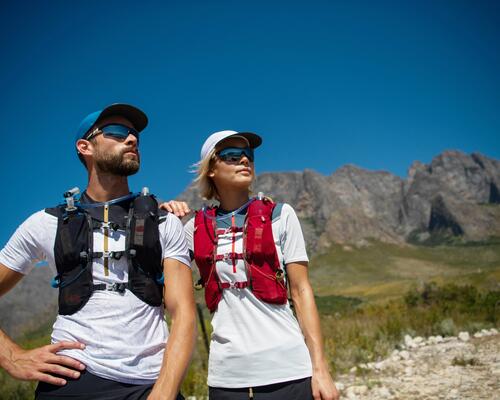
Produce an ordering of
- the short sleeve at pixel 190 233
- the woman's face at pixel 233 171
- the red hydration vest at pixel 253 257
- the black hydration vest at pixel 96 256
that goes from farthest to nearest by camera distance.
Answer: the woman's face at pixel 233 171, the short sleeve at pixel 190 233, the red hydration vest at pixel 253 257, the black hydration vest at pixel 96 256

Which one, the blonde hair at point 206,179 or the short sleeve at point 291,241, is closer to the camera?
the short sleeve at point 291,241

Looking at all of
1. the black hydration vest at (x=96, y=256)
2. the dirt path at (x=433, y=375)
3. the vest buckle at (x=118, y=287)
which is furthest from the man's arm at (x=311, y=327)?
the dirt path at (x=433, y=375)

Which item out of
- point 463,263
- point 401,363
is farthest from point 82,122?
point 463,263

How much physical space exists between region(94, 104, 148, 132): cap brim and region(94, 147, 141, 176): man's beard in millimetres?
225

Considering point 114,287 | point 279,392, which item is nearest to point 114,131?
point 114,287

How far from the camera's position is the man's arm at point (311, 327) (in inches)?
86.7

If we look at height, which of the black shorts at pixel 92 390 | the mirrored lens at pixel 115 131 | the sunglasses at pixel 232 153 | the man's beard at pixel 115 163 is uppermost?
the mirrored lens at pixel 115 131

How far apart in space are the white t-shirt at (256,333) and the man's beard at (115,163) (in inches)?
27.4

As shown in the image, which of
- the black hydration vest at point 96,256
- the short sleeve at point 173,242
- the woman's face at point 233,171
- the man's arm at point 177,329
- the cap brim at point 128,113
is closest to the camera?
the man's arm at point 177,329

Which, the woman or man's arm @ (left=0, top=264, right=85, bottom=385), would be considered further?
the woman

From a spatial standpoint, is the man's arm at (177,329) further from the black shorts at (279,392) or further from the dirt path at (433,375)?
the dirt path at (433,375)

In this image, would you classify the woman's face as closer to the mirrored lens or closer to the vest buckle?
the mirrored lens

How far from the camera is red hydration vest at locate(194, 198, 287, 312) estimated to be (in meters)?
2.40

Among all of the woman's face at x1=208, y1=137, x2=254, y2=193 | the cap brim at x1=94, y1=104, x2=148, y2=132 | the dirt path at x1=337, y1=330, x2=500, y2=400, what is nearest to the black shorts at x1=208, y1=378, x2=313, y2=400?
the woman's face at x1=208, y1=137, x2=254, y2=193
